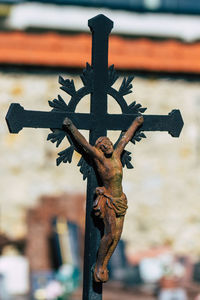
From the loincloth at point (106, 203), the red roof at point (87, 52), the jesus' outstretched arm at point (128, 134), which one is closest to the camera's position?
the loincloth at point (106, 203)

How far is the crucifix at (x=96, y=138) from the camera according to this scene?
8.73 ft

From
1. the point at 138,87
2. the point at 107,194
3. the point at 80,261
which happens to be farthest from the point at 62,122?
the point at 138,87

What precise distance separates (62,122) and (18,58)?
144 inches

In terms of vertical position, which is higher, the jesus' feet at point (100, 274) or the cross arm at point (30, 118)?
the cross arm at point (30, 118)

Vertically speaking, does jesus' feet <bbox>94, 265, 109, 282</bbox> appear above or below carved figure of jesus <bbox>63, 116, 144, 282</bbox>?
below

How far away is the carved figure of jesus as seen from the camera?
2.64m

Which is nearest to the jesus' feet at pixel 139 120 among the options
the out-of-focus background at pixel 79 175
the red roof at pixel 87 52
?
the out-of-focus background at pixel 79 175

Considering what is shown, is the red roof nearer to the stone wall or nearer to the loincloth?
the stone wall

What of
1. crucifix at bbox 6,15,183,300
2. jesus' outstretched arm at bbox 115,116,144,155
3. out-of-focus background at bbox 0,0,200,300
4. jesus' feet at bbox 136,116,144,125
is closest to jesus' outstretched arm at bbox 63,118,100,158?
crucifix at bbox 6,15,183,300

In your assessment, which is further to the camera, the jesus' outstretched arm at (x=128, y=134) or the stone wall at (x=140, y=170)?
the stone wall at (x=140, y=170)

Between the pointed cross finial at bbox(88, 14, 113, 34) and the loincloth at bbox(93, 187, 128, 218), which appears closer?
the loincloth at bbox(93, 187, 128, 218)

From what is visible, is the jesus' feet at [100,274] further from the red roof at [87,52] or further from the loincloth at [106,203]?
the red roof at [87,52]

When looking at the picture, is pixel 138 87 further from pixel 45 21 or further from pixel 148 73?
pixel 45 21

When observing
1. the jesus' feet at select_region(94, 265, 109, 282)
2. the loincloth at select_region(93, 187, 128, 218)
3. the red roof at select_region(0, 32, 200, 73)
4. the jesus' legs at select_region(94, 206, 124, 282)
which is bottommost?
the jesus' feet at select_region(94, 265, 109, 282)
